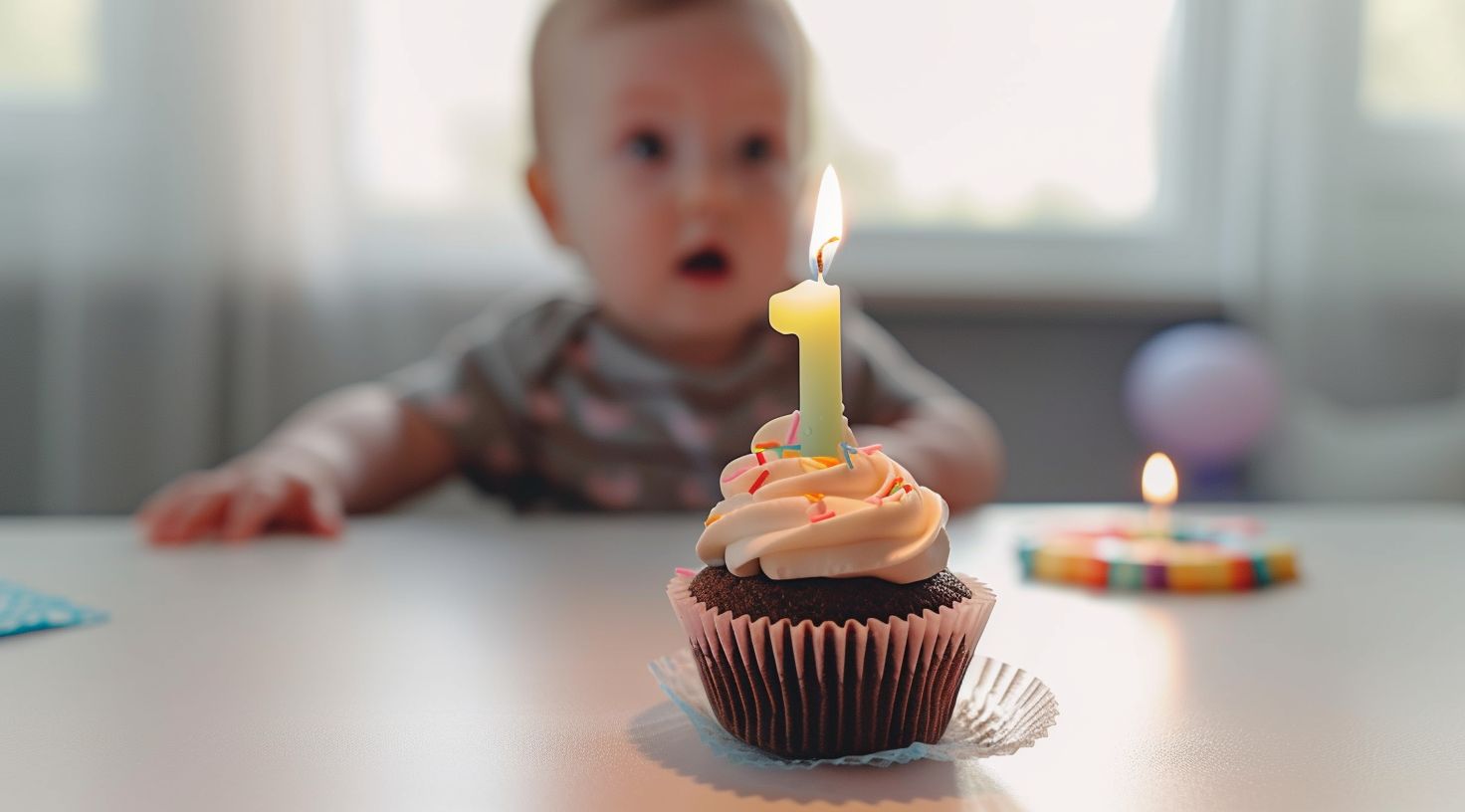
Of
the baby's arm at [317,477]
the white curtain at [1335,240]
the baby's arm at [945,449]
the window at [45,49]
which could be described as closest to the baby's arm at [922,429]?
the baby's arm at [945,449]

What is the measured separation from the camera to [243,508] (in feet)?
3.66

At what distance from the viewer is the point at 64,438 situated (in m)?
1.86

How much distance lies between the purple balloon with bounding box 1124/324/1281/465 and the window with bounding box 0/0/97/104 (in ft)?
5.75

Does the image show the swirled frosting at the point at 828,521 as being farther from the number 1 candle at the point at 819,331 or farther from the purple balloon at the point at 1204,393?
the purple balloon at the point at 1204,393

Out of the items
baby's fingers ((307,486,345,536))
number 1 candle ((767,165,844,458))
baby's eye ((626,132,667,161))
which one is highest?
baby's eye ((626,132,667,161))

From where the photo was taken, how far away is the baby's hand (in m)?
1.10

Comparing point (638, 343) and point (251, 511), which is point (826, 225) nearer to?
point (251, 511)

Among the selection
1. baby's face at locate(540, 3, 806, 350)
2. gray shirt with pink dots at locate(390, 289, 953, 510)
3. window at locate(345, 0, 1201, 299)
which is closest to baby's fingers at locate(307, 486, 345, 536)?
gray shirt with pink dots at locate(390, 289, 953, 510)

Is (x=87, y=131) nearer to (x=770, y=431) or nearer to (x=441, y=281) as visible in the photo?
(x=441, y=281)

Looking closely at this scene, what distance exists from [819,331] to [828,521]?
0.07 m

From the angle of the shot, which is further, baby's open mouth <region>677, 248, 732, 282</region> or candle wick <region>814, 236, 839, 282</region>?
baby's open mouth <region>677, 248, 732, 282</region>

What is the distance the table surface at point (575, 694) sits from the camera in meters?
0.44

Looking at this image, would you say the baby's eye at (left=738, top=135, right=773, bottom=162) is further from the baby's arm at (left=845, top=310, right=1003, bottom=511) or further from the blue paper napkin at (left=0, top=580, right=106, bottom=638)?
the blue paper napkin at (left=0, top=580, right=106, bottom=638)

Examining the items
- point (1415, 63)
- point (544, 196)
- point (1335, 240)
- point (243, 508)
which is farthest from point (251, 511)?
point (1415, 63)
